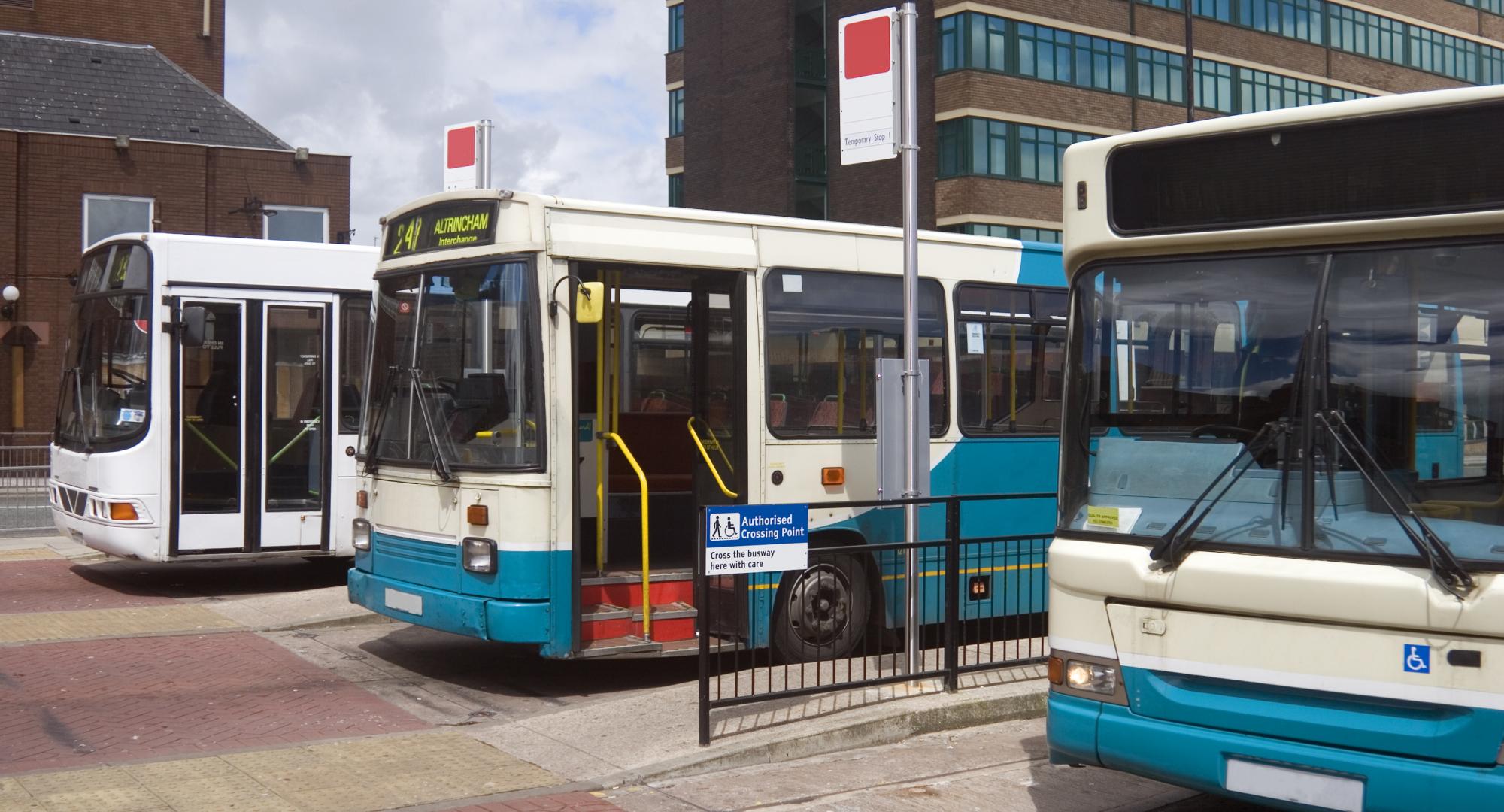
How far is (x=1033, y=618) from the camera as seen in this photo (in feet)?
30.8

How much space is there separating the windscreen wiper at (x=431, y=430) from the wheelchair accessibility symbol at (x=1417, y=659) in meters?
5.89

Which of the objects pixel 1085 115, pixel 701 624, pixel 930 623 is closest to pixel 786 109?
pixel 1085 115

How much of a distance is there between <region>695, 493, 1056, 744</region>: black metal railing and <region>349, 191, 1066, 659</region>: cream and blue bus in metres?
0.05

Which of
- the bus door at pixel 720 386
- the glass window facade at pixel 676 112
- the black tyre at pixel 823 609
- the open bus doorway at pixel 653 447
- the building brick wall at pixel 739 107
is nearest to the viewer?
the black tyre at pixel 823 609

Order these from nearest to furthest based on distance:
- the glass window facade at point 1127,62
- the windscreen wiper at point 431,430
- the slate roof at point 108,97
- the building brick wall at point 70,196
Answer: the windscreen wiper at point 431,430
the building brick wall at point 70,196
the slate roof at point 108,97
the glass window facade at point 1127,62

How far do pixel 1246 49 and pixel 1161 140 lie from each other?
42921 mm

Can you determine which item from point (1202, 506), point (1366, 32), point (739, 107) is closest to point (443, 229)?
point (1202, 506)

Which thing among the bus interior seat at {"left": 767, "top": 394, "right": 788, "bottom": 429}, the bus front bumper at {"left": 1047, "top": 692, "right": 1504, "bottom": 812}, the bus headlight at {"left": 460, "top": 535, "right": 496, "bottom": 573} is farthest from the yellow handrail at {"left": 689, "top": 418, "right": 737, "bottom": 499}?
the bus front bumper at {"left": 1047, "top": 692, "right": 1504, "bottom": 812}

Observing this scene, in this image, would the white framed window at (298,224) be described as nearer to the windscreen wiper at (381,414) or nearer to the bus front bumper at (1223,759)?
the windscreen wiper at (381,414)

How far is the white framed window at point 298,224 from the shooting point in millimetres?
34250

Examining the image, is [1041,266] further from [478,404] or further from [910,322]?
[478,404]

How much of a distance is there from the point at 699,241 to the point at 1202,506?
469cm

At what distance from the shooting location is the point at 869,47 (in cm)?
914

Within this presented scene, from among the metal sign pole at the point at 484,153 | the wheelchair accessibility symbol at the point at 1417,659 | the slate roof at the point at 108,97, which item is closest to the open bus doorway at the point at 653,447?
the metal sign pole at the point at 484,153
